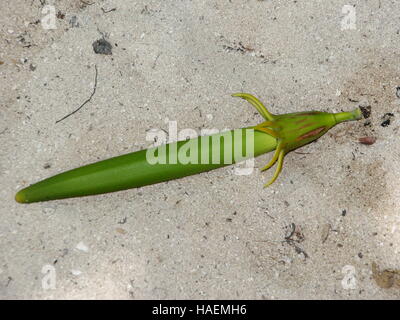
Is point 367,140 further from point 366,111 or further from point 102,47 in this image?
point 102,47

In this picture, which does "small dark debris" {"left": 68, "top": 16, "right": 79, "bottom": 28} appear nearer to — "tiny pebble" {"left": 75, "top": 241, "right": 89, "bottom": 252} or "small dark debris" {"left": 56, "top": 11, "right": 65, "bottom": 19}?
"small dark debris" {"left": 56, "top": 11, "right": 65, "bottom": 19}

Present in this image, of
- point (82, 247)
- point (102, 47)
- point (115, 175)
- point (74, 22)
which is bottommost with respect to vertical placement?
point (82, 247)

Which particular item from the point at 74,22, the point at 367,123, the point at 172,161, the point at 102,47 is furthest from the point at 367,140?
the point at 74,22

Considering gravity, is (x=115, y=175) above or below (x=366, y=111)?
below

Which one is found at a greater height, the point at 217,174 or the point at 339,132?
the point at 339,132
